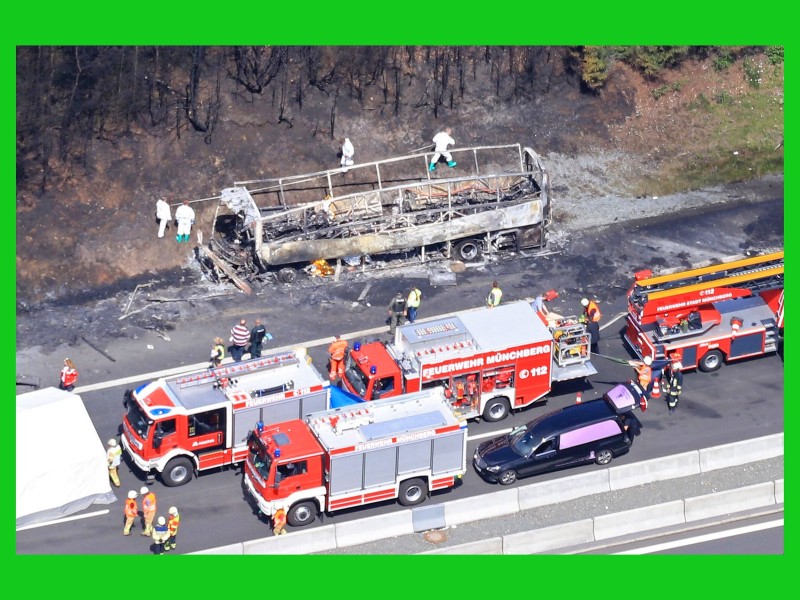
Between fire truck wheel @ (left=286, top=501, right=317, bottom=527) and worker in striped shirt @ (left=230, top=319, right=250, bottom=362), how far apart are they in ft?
21.0

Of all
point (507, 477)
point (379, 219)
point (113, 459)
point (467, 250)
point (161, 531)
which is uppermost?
point (379, 219)

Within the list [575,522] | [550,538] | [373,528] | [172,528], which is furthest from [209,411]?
[575,522]

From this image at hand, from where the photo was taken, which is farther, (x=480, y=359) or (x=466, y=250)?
(x=466, y=250)

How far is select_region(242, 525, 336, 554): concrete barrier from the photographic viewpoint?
37625mm

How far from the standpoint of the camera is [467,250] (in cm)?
5088

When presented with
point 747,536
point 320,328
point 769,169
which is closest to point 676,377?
point 747,536

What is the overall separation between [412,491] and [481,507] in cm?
184

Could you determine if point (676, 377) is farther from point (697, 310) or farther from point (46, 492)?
point (46, 492)

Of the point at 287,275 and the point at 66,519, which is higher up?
the point at 287,275

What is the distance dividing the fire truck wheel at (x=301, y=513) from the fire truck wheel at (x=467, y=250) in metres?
14.2

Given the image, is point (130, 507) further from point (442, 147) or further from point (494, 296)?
Answer: point (442, 147)

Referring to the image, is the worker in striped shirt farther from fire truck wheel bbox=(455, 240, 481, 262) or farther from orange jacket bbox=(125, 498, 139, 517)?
fire truck wheel bbox=(455, 240, 481, 262)

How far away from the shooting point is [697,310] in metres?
45.5

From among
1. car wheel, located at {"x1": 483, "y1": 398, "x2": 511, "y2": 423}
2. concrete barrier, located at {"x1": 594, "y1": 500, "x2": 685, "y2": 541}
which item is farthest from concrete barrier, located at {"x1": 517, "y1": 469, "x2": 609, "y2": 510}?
car wheel, located at {"x1": 483, "y1": 398, "x2": 511, "y2": 423}
